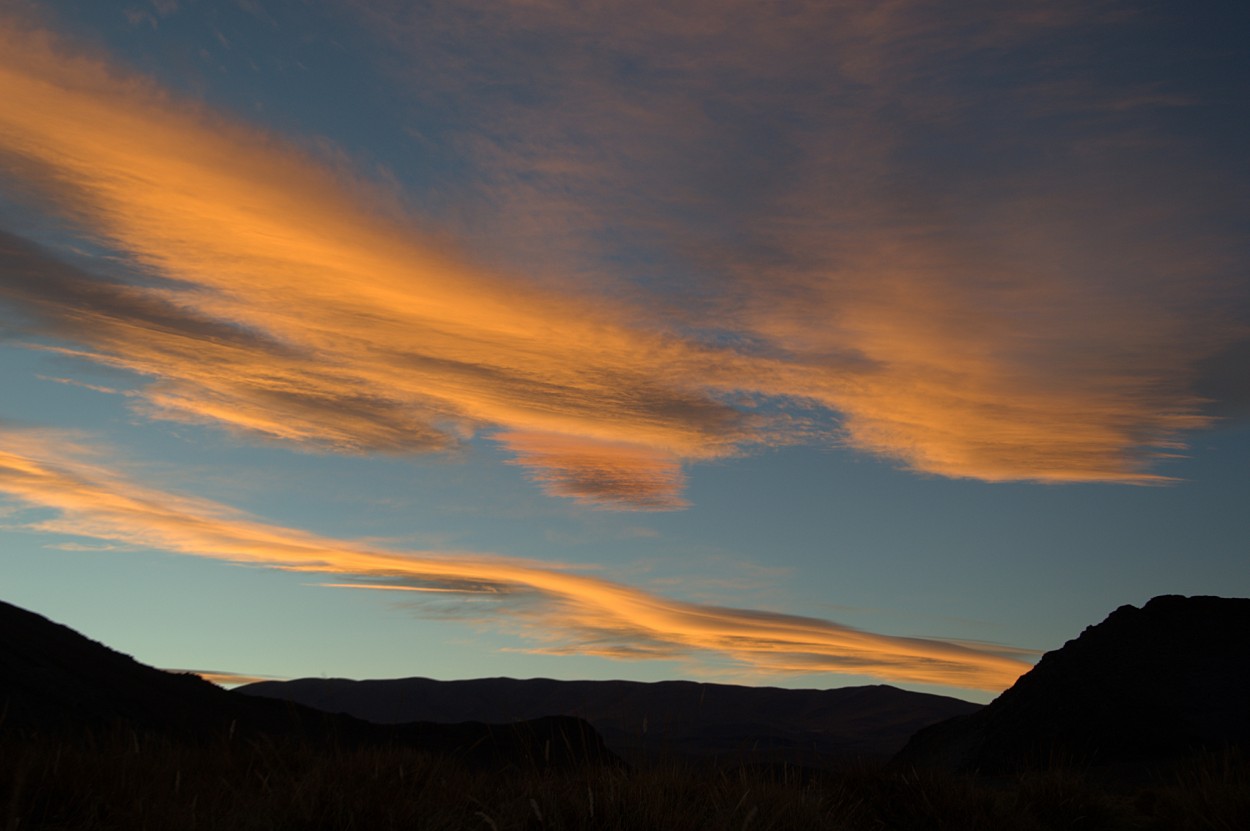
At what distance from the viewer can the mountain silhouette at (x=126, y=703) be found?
48.2 feet

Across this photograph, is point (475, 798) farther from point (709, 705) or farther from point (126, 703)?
point (709, 705)

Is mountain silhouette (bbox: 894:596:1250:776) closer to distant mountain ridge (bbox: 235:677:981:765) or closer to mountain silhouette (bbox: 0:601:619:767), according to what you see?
mountain silhouette (bbox: 0:601:619:767)

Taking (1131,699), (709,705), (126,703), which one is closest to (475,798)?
(1131,699)

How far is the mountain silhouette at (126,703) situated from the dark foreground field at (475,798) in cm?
201

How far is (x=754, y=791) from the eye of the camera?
19.9ft

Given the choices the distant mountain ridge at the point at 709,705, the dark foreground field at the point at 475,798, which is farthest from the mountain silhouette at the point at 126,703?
the distant mountain ridge at the point at 709,705

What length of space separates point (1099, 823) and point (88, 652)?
22791mm

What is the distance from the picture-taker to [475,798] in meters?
5.99

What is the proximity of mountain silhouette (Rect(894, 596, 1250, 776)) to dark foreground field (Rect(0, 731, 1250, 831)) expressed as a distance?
8.56m

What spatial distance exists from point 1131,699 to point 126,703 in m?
19.5

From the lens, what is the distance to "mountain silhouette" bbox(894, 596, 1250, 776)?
55.1ft

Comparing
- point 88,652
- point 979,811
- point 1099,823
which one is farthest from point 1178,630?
point 88,652

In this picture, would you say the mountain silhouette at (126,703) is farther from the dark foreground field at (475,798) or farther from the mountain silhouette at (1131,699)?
the mountain silhouette at (1131,699)

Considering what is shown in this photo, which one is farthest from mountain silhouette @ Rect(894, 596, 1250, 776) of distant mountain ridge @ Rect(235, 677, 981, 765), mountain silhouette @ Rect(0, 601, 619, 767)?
distant mountain ridge @ Rect(235, 677, 981, 765)
